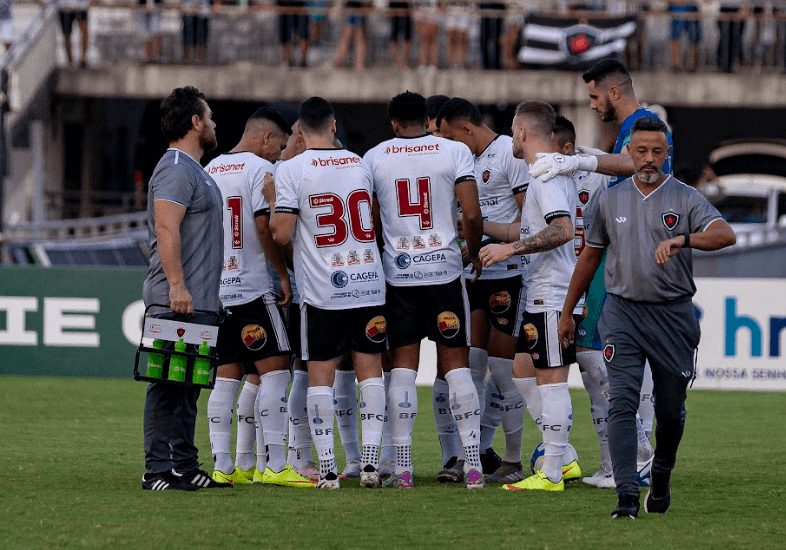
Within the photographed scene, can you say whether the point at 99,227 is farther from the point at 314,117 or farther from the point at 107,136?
the point at 314,117

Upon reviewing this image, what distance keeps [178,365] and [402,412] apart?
4.61 feet

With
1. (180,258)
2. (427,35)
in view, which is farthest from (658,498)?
(427,35)

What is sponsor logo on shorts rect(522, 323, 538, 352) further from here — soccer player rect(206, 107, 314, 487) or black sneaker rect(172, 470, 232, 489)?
black sneaker rect(172, 470, 232, 489)

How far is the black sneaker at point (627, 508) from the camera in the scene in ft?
22.4

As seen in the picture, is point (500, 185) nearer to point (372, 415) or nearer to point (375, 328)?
point (375, 328)

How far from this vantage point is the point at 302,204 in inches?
316

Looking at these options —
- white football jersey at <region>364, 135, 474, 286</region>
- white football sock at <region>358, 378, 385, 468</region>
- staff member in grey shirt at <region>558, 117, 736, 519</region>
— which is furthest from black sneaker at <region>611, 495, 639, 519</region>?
white football jersey at <region>364, 135, 474, 286</region>

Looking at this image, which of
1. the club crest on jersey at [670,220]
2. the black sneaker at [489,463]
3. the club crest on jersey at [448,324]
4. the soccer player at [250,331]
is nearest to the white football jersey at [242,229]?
the soccer player at [250,331]

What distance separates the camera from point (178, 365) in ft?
24.7

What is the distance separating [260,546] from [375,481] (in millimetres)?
1926

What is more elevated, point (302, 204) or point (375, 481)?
point (302, 204)

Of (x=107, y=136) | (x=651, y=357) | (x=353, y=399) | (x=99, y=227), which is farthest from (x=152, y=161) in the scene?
(x=651, y=357)

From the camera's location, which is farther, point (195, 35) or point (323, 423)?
point (195, 35)

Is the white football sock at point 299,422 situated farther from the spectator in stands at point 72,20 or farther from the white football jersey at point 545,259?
the spectator in stands at point 72,20
